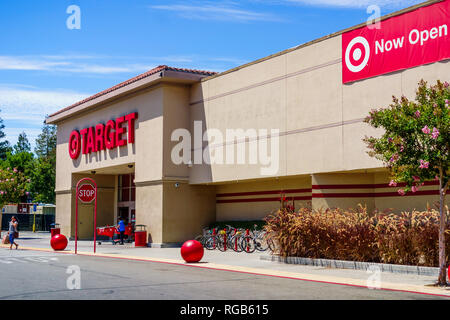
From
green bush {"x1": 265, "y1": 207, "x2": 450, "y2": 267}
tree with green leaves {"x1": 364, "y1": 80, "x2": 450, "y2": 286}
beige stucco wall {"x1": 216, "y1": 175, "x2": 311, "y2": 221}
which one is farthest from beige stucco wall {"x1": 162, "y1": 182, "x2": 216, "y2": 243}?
tree with green leaves {"x1": 364, "y1": 80, "x2": 450, "y2": 286}

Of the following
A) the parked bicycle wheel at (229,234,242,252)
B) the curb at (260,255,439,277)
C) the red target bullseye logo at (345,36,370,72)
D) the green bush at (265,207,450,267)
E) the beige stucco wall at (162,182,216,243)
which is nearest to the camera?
the curb at (260,255,439,277)

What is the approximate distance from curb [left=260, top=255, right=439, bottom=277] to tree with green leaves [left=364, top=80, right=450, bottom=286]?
6.27 ft

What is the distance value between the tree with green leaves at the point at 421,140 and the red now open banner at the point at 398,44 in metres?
6.15

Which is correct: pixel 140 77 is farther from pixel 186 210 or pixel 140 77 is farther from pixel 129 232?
pixel 129 232

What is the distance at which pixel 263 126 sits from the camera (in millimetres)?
26375

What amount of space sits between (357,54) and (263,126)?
6.06 meters

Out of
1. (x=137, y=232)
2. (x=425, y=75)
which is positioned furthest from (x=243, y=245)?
(x=425, y=75)

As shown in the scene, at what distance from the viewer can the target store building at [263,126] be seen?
827 inches

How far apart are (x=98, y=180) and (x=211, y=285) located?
28.7 metres

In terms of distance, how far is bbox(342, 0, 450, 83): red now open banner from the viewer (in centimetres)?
1938

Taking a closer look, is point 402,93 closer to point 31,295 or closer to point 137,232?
point 31,295

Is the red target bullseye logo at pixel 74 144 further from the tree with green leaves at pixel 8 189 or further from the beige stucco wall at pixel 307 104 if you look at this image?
the beige stucco wall at pixel 307 104

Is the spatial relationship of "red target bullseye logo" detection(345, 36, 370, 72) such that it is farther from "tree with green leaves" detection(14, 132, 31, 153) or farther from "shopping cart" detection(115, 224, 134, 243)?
"tree with green leaves" detection(14, 132, 31, 153)

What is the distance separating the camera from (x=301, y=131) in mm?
24344
